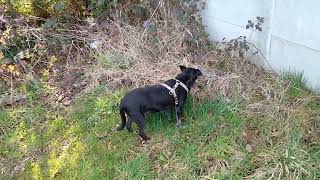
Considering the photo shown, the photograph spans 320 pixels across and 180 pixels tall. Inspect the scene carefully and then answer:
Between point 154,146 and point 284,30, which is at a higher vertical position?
point 284,30

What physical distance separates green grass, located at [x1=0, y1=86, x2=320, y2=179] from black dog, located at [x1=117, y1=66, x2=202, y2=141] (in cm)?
20

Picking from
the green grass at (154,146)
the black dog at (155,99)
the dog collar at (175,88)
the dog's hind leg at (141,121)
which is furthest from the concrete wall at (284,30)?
the dog's hind leg at (141,121)

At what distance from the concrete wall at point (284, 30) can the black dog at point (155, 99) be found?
3.55ft

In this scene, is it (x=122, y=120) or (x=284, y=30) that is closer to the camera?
(x=122, y=120)

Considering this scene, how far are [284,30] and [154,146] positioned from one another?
193 cm

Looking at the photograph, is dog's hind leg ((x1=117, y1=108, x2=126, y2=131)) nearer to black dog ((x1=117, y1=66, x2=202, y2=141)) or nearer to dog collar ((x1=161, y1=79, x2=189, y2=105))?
black dog ((x1=117, y1=66, x2=202, y2=141))

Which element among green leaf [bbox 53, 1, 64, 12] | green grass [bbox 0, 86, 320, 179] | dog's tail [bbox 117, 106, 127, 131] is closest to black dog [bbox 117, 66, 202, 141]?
dog's tail [bbox 117, 106, 127, 131]

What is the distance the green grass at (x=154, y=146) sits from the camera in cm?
316

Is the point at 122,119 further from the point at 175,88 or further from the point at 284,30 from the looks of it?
the point at 284,30

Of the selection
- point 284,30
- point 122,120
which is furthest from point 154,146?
point 284,30

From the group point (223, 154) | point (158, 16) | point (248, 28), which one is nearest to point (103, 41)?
point (158, 16)

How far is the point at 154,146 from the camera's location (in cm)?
353

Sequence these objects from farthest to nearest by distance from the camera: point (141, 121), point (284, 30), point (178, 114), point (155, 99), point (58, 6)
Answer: point (58, 6) → point (284, 30) → point (178, 114) → point (155, 99) → point (141, 121)

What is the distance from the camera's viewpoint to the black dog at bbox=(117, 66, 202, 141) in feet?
11.2
